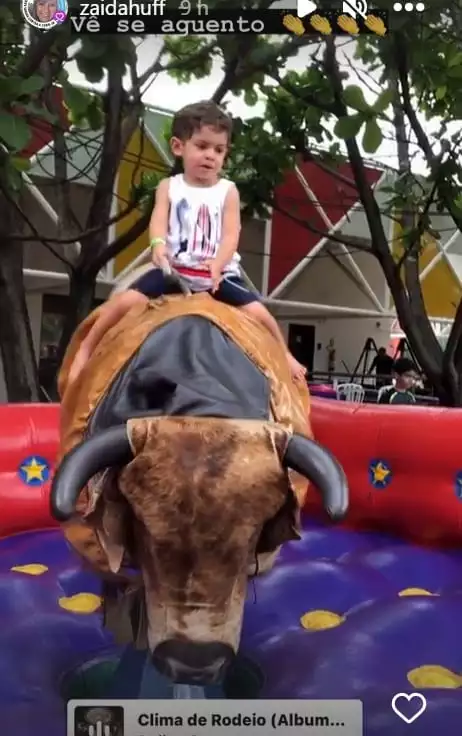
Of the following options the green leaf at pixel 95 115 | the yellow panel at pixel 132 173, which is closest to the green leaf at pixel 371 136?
the yellow panel at pixel 132 173

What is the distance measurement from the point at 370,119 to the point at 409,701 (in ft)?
3.50

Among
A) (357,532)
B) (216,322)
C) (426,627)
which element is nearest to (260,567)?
(216,322)

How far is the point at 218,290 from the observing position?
151 cm

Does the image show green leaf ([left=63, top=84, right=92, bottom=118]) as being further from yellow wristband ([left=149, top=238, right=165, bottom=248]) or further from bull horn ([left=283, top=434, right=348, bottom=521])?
bull horn ([left=283, top=434, right=348, bottom=521])

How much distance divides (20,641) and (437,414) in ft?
3.23

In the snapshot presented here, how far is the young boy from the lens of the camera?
1446mm

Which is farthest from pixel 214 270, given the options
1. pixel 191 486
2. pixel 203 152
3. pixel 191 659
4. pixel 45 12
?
pixel 191 659

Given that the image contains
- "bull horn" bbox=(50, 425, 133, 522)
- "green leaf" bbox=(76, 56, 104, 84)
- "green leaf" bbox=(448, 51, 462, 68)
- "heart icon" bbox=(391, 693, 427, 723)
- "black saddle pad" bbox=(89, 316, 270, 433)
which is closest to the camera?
"bull horn" bbox=(50, 425, 133, 522)

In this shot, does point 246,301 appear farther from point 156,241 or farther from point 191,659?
point 191,659

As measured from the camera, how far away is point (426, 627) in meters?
1.64

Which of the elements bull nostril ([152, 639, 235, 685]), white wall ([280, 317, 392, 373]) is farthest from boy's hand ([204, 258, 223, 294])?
bull nostril ([152, 639, 235, 685])

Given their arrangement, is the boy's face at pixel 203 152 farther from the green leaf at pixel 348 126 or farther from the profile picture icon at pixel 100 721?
the profile picture icon at pixel 100 721

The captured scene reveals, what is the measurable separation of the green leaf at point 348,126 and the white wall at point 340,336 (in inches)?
14.1

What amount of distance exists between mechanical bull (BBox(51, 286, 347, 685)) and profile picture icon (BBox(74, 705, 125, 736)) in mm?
158
